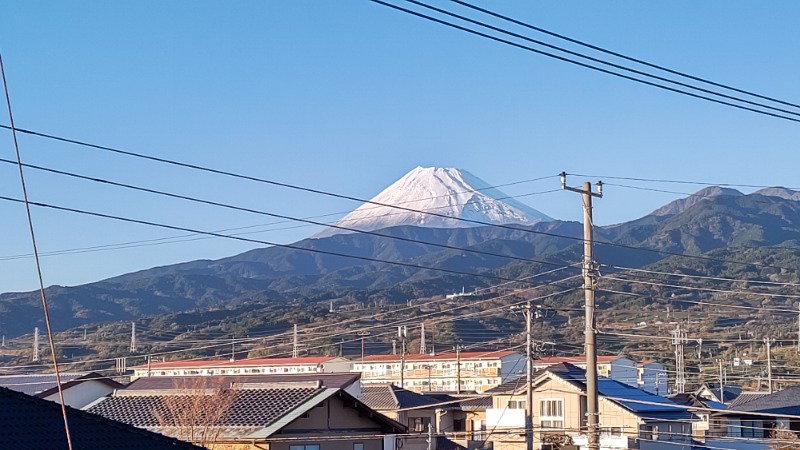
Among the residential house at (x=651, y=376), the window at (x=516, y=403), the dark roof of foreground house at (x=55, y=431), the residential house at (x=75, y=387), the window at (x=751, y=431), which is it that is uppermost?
the residential house at (x=651, y=376)

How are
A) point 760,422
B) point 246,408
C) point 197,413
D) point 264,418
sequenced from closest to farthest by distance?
point 264,418 < point 246,408 < point 197,413 < point 760,422

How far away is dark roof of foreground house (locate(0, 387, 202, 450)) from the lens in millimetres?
12594

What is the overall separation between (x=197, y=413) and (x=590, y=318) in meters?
11.4

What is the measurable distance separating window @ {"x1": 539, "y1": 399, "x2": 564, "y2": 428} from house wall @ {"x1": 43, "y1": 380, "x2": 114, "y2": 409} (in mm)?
17752

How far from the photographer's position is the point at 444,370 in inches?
3078

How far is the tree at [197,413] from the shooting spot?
25.8m

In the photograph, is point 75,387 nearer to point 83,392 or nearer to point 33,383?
point 83,392

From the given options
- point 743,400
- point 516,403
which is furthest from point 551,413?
point 743,400

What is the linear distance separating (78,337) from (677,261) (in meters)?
104

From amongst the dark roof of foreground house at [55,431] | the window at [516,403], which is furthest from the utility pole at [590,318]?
the window at [516,403]

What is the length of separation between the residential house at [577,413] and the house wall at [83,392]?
14.6m

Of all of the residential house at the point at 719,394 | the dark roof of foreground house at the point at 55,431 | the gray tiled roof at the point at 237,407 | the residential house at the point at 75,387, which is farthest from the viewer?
the residential house at the point at 719,394

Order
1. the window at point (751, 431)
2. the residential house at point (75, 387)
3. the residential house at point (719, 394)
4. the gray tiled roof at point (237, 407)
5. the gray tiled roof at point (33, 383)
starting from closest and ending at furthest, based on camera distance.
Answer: the gray tiled roof at point (237, 407), the residential house at point (75, 387), the gray tiled roof at point (33, 383), the window at point (751, 431), the residential house at point (719, 394)

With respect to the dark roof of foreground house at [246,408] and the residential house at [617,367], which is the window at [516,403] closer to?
the dark roof of foreground house at [246,408]
